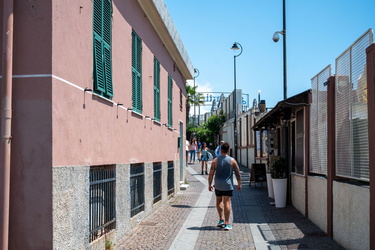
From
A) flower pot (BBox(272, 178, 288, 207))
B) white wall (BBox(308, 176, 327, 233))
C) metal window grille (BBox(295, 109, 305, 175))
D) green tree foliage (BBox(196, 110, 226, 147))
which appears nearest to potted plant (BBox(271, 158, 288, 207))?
flower pot (BBox(272, 178, 288, 207))

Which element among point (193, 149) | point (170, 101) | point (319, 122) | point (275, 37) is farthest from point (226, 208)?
point (193, 149)

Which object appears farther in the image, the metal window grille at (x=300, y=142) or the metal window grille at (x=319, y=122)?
the metal window grille at (x=300, y=142)

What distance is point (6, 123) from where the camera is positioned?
5.41 metres

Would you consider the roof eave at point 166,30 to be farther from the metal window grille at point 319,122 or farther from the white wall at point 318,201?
the white wall at point 318,201

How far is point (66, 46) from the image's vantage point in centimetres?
615

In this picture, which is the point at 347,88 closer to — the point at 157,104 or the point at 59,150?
the point at 59,150

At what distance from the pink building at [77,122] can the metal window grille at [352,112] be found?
377 cm

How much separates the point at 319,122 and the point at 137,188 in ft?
13.0

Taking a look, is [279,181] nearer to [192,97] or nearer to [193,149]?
[193,149]

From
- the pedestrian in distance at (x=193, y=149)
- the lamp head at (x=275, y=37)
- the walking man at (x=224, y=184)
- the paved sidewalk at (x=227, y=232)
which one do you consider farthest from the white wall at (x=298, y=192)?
the pedestrian in distance at (x=193, y=149)

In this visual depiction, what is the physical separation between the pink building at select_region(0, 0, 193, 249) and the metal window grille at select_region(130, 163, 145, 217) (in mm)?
21

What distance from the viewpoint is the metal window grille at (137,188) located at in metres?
9.97

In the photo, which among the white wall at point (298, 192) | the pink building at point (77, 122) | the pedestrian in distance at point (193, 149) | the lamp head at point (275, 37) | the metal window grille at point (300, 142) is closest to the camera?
the pink building at point (77, 122)

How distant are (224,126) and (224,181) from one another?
43.9 m
